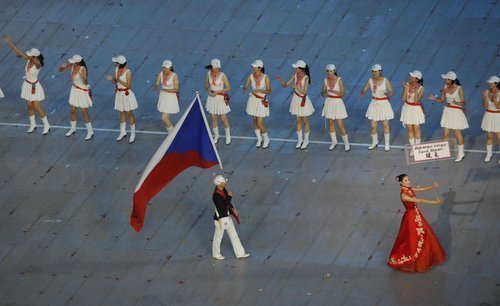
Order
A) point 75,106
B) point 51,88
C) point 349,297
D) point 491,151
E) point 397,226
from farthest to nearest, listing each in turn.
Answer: point 51,88 → point 75,106 → point 491,151 → point 397,226 → point 349,297

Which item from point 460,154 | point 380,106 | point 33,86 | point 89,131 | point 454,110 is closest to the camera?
point 454,110

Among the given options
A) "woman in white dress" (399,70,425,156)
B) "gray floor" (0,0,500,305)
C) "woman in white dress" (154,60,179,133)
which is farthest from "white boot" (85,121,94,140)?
"woman in white dress" (399,70,425,156)

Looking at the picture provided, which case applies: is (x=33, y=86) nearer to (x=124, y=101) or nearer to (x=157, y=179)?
(x=124, y=101)

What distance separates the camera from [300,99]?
3078cm

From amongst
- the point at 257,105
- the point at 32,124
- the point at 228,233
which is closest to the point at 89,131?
the point at 32,124

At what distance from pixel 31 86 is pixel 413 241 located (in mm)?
9992

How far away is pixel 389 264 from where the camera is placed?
87.7 feet

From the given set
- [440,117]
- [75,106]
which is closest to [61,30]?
[75,106]

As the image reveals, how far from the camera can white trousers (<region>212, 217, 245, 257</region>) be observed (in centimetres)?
2698

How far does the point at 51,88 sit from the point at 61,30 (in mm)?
2405

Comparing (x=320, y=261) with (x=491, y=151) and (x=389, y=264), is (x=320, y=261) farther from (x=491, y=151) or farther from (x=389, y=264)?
(x=491, y=151)

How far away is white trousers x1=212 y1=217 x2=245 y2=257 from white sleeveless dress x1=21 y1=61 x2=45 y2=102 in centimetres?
684

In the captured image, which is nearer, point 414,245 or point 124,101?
point 414,245

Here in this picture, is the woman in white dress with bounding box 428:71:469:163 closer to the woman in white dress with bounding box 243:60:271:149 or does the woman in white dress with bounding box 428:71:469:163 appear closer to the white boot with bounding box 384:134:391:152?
the white boot with bounding box 384:134:391:152
